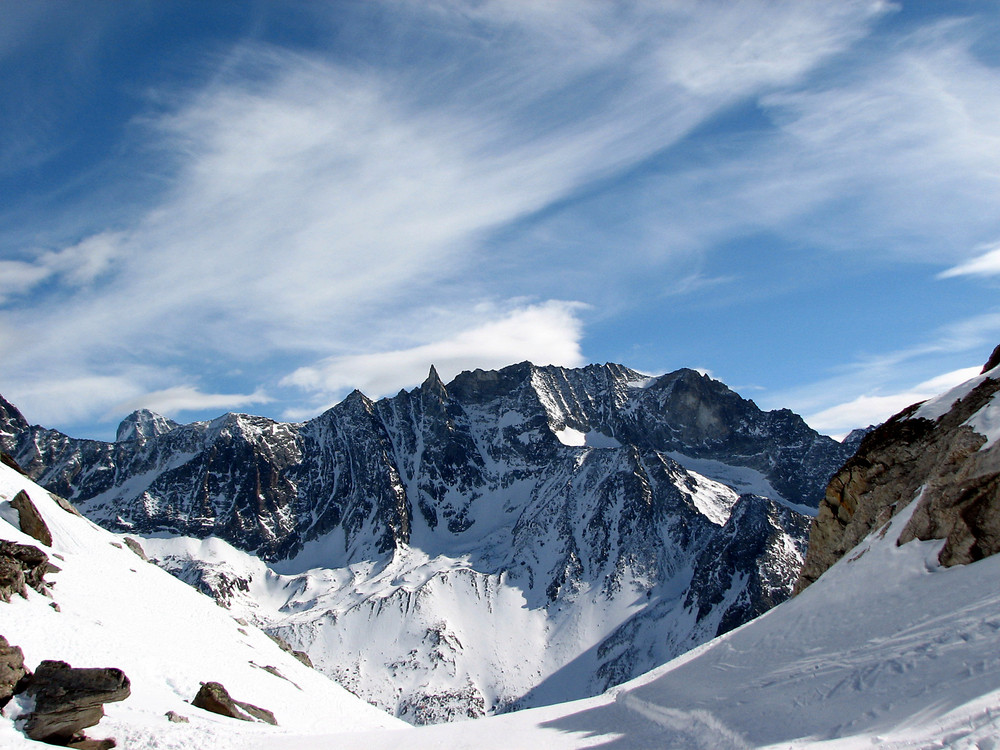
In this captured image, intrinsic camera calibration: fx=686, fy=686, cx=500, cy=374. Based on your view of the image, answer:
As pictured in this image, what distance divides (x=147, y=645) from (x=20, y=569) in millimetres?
7768

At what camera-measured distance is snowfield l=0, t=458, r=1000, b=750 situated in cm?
1852

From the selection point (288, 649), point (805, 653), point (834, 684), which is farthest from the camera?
point (288, 649)

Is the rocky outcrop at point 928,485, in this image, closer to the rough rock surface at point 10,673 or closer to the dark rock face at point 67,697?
the dark rock face at point 67,697

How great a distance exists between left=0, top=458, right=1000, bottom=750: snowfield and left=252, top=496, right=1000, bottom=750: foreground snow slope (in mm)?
74

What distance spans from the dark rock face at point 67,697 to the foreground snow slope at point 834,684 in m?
6.34

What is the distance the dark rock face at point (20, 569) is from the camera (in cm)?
3225

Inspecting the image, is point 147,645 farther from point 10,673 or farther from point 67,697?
point 67,697

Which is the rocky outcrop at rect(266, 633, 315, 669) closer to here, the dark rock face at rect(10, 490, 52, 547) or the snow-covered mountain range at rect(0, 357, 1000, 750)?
the snow-covered mountain range at rect(0, 357, 1000, 750)

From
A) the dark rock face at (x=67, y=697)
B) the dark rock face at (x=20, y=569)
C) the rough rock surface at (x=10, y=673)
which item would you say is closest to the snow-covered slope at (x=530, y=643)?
the dark rock face at (x=20, y=569)

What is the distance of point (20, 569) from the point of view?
3372 centimetres

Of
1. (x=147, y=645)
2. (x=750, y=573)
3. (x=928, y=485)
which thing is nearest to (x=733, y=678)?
(x=928, y=485)

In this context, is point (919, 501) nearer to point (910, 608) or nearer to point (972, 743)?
point (910, 608)

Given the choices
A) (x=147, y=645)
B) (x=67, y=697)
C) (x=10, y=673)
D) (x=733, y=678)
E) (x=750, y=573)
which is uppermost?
(x=147, y=645)

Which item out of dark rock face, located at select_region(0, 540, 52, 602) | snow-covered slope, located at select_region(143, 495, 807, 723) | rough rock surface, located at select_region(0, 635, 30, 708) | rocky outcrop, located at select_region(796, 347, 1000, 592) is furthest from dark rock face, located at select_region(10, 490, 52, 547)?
snow-covered slope, located at select_region(143, 495, 807, 723)
